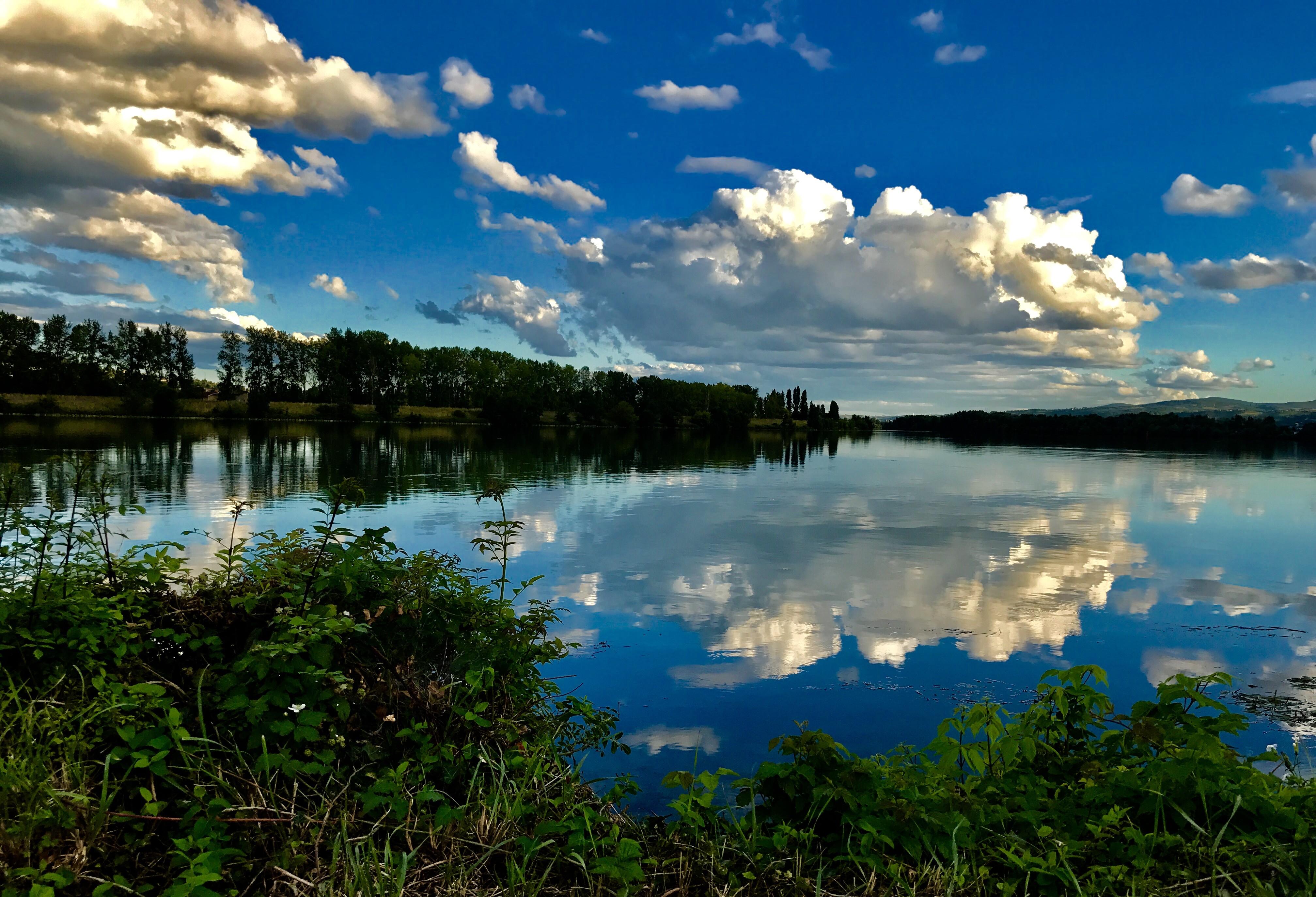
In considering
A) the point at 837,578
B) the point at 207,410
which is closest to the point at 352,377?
the point at 207,410

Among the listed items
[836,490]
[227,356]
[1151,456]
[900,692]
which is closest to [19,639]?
[900,692]

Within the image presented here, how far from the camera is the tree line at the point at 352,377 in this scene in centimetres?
11569

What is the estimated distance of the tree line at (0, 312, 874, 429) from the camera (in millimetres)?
115688

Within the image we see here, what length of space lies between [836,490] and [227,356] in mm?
143295

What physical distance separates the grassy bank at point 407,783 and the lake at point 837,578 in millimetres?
3274

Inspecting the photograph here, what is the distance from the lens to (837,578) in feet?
54.7

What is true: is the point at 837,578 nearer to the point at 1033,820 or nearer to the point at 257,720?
the point at 1033,820

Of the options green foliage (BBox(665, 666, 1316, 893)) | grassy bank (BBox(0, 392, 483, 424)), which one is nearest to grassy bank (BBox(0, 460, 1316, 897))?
green foliage (BBox(665, 666, 1316, 893))

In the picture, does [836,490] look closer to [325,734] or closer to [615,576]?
[615,576]

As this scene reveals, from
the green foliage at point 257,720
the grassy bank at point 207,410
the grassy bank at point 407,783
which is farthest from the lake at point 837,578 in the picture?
the grassy bank at point 207,410

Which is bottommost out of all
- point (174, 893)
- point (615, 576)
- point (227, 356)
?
point (615, 576)

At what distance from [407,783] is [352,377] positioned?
168 m

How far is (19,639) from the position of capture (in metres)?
4.09

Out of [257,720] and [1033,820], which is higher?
[257,720]
